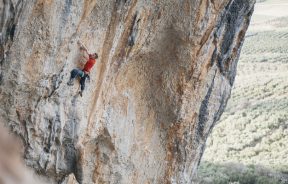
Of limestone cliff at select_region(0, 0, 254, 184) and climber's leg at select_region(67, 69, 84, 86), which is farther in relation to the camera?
climber's leg at select_region(67, 69, 84, 86)

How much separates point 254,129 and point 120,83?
23.7 m

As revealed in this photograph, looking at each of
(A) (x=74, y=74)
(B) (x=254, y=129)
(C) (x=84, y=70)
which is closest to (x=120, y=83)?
(C) (x=84, y=70)

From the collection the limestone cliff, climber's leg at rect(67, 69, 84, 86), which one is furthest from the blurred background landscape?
climber's leg at rect(67, 69, 84, 86)

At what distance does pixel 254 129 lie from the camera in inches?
1347

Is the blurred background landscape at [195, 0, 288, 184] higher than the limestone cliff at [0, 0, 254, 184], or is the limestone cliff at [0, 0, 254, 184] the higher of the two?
the limestone cliff at [0, 0, 254, 184]

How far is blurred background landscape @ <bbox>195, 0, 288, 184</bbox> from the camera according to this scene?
25.6 metres

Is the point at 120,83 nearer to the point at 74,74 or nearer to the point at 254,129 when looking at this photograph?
the point at 74,74

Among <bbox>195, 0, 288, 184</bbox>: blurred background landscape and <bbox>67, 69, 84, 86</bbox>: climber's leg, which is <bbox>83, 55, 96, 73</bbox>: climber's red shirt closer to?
<bbox>67, 69, 84, 86</bbox>: climber's leg

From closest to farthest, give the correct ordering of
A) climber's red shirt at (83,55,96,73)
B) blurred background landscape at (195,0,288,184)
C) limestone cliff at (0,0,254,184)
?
limestone cliff at (0,0,254,184)
climber's red shirt at (83,55,96,73)
blurred background landscape at (195,0,288,184)

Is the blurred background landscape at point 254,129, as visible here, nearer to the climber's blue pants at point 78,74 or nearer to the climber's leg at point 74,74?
the climber's blue pants at point 78,74

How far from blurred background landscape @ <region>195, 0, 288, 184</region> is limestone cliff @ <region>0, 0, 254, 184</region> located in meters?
11.4

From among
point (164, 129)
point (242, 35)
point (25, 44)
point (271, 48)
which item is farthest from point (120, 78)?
point (271, 48)

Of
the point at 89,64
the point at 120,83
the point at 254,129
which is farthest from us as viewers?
the point at 254,129

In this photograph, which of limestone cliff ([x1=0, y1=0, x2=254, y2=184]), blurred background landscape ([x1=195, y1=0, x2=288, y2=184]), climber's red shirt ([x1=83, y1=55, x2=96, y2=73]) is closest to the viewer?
limestone cliff ([x1=0, y1=0, x2=254, y2=184])
